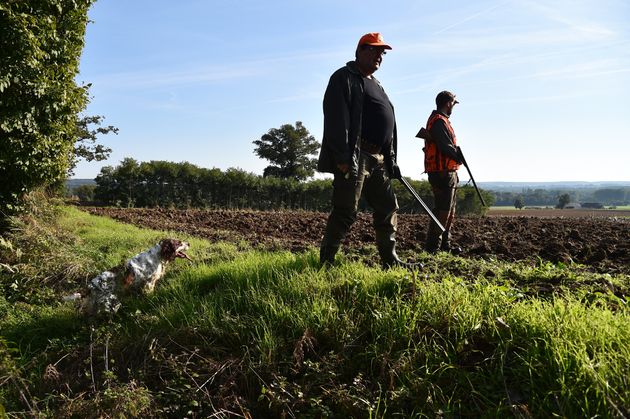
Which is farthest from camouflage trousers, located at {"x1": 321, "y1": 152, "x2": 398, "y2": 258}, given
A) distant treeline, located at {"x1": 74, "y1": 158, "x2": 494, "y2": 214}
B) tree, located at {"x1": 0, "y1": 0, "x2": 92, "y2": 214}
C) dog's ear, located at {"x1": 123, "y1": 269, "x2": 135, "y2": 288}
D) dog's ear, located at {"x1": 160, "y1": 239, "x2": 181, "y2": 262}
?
distant treeline, located at {"x1": 74, "y1": 158, "x2": 494, "y2": 214}

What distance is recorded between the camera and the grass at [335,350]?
2420mm

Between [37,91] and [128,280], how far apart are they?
3412mm

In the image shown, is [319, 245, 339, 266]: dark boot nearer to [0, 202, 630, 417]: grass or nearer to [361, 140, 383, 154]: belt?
[0, 202, 630, 417]: grass

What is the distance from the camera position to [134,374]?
318 centimetres

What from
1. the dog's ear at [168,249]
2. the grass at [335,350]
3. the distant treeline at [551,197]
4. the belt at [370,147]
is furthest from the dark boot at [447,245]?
the distant treeline at [551,197]

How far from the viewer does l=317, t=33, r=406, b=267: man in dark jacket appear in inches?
165

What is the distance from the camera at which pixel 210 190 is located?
25.2 meters

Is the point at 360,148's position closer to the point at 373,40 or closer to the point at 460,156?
the point at 373,40

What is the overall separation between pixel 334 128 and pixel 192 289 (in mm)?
2146

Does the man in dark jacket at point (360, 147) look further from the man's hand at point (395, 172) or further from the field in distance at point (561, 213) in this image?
the field in distance at point (561, 213)

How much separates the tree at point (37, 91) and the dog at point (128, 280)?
2431 millimetres

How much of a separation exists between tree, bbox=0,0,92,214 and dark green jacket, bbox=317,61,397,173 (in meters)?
3.55

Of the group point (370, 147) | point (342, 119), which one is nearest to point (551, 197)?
point (370, 147)

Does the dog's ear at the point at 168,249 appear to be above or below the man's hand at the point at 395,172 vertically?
below
